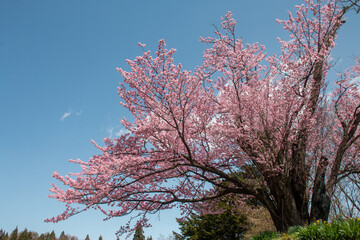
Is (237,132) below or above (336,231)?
above

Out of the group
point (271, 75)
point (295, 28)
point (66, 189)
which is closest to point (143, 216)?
point (66, 189)

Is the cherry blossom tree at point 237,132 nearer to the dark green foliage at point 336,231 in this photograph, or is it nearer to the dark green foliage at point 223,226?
the dark green foliage at point 336,231

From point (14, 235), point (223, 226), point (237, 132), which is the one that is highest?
point (14, 235)

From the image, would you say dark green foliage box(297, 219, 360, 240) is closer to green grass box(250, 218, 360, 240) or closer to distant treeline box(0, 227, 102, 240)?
green grass box(250, 218, 360, 240)

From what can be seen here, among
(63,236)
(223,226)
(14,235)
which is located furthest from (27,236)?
(223,226)

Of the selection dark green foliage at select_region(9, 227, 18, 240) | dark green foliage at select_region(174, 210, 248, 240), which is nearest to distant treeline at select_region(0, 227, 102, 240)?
dark green foliage at select_region(9, 227, 18, 240)

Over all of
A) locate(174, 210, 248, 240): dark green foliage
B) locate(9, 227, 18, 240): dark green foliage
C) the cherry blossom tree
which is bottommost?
locate(174, 210, 248, 240): dark green foliage

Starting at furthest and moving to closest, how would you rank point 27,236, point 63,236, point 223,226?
point 63,236 → point 27,236 → point 223,226

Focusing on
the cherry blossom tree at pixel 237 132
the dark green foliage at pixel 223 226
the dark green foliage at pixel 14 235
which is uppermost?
the dark green foliage at pixel 14 235

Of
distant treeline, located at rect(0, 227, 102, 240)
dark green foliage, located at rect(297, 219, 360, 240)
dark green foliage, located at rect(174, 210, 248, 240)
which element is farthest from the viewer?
distant treeline, located at rect(0, 227, 102, 240)

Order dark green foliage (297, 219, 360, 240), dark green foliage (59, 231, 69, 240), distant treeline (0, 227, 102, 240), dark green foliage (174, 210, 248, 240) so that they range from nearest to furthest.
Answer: dark green foliage (297, 219, 360, 240), dark green foliage (174, 210, 248, 240), distant treeline (0, 227, 102, 240), dark green foliage (59, 231, 69, 240)

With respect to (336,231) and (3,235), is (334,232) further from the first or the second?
(3,235)

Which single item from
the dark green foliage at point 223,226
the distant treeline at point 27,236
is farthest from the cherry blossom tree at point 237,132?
the distant treeline at point 27,236

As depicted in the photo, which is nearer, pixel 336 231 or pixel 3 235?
pixel 336 231
